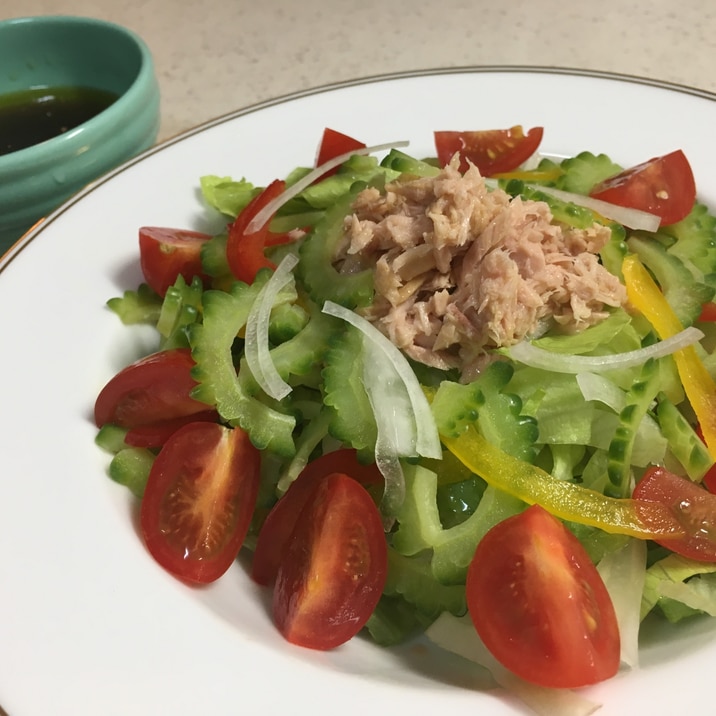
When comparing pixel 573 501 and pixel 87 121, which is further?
pixel 87 121

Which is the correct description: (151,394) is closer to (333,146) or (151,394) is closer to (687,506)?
(333,146)

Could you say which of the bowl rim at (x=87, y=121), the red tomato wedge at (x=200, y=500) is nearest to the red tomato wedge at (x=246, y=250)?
the red tomato wedge at (x=200, y=500)

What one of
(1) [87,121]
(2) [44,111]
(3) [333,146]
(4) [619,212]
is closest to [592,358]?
(4) [619,212]

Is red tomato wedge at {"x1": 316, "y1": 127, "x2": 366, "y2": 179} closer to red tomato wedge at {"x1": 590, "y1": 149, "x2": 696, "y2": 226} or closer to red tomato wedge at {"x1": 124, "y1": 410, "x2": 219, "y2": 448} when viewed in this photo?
red tomato wedge at {"x1": 590, "y1": 149, "x2": 696, "y2": 226}

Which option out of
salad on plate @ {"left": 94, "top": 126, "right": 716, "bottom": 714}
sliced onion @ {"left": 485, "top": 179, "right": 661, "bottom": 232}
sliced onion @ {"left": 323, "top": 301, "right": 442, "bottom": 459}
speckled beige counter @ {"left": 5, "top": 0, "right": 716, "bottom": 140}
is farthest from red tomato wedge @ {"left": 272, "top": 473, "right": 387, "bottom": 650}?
speckled beige counter @ {"left": 5, "top": 0, "right": 716, "bottom": 140}

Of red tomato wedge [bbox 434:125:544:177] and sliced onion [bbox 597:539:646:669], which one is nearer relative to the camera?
sliced onion [bbox 597:539:646:669]

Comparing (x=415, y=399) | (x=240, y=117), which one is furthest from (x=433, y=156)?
(x=415, y=399)
